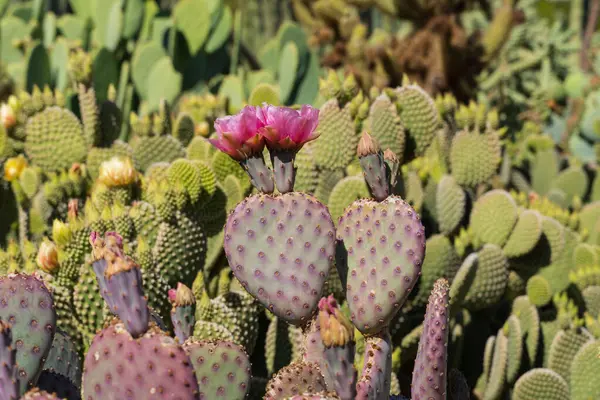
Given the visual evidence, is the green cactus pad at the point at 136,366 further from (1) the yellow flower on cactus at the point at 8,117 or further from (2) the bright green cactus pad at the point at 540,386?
(1) the yellow flower on cactus at the point at 8,117

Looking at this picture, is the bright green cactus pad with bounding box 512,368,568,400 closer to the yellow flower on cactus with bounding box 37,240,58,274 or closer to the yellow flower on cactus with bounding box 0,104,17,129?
the yellow flower on cactus with bounding box 37,240,58,274

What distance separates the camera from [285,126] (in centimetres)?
195

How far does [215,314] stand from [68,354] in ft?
2.00

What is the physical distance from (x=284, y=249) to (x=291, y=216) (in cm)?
8

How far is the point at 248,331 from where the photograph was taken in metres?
2.88

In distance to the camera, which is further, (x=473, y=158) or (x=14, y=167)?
(x=473, y=158)

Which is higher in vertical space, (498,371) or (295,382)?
(295,382)

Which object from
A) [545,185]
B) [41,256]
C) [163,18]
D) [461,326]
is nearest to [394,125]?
[461,326]

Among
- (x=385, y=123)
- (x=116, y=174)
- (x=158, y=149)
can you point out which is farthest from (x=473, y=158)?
(x=116, y=174)

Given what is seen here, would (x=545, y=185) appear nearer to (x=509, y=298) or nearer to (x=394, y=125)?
(x=509, y=298)

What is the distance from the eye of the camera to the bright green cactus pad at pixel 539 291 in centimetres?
353

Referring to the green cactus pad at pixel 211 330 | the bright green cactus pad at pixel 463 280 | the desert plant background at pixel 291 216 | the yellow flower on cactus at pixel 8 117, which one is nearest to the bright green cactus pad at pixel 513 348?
the desert plant background at pixel 291 216

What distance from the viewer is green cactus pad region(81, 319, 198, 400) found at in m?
1.62

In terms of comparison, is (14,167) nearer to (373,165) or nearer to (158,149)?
(158,149)
